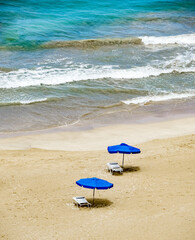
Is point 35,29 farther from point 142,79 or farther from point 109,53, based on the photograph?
point 142,79

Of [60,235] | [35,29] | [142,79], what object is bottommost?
[60,235]

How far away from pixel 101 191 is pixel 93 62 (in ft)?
50.8

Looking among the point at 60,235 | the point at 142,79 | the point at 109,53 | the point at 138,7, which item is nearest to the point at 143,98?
the point at 142,79

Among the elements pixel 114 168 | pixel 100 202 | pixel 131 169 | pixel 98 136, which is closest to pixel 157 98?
pixel 98 136

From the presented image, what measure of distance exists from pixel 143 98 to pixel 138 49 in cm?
933

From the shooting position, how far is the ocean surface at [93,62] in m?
22.6

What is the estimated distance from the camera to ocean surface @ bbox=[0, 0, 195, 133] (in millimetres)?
22625

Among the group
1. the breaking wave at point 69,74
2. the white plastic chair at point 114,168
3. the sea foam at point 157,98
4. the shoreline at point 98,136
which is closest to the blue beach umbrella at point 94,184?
the white plastic chair at point 114,168

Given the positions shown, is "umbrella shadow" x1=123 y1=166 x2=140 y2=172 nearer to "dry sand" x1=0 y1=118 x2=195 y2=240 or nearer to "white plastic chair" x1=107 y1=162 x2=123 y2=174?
"dry sand" x1=0 y1=118 x2=195 y2=240

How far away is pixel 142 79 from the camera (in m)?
27.1

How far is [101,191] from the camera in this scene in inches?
604

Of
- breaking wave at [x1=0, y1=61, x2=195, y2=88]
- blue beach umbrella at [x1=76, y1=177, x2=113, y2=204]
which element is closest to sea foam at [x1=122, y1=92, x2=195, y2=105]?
breaking wave at [x1=0, y1=61, x2=195, y2=88]

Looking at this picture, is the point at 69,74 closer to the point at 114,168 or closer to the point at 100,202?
the point at 114,168

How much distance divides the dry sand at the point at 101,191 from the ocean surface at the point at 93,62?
2288 millimetres
